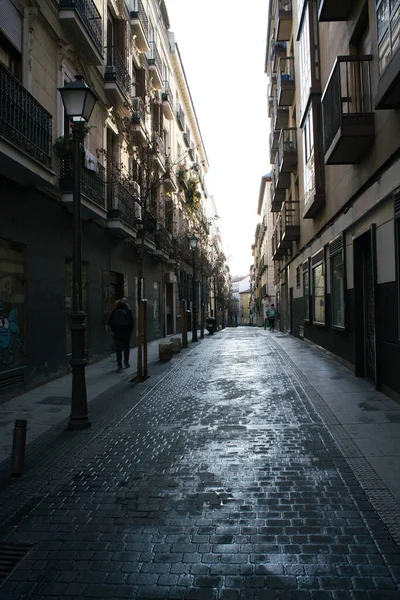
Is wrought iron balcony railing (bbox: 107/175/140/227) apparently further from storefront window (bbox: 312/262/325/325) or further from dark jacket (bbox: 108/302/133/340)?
storefront window (bbox: 312/262/325/325)

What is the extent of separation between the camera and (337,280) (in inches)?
499

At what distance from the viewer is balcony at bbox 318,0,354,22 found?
9879 mm

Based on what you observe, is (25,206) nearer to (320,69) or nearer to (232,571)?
(232,571)

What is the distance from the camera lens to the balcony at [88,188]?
35.9ft

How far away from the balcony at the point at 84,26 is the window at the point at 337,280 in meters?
7.75

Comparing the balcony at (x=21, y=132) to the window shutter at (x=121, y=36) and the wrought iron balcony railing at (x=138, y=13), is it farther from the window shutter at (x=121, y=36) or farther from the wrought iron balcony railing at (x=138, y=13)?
the wrought iron balcony railing at (x=138, y=13)

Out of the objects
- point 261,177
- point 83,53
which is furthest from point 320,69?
point 261,177

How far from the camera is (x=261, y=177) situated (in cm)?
6212

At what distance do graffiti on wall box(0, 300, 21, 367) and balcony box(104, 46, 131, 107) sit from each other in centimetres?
839

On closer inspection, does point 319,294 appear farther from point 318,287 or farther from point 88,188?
point 88,188

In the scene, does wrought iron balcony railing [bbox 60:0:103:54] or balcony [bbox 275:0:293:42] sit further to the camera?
balcony [bbox 275:0:293:42]

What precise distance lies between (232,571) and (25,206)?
795 centimetres

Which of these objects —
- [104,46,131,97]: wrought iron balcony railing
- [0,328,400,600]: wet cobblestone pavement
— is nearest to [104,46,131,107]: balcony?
[104,46,131,97]: wrought iron balcony railing

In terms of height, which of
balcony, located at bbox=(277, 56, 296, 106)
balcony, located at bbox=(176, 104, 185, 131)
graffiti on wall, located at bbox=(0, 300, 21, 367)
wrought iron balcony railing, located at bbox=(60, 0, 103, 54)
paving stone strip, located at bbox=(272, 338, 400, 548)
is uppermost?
balcony, located at bbox=(176, 104, 185, 131)
